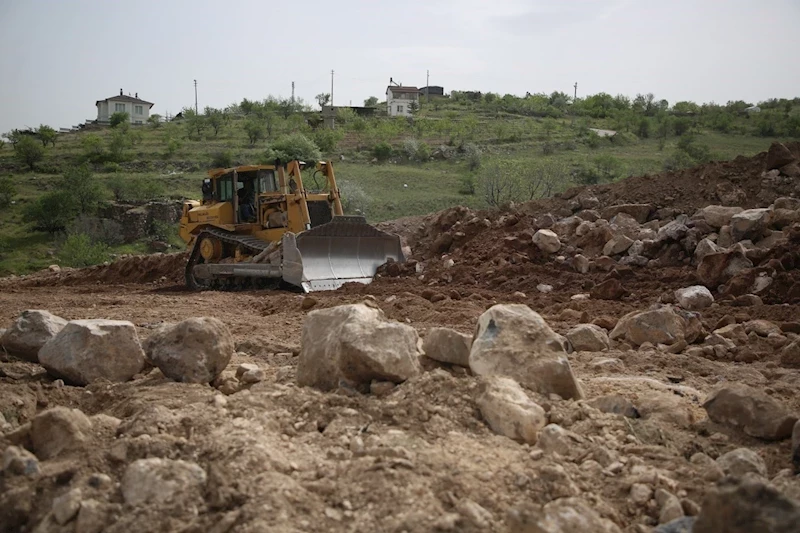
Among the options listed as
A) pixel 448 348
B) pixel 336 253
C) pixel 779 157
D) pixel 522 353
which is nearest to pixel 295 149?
pixel 336 253

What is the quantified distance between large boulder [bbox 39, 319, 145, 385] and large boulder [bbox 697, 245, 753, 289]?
8.02 m

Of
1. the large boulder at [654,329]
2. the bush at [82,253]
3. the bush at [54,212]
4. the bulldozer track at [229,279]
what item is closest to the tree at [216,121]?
the bush at [54,212]

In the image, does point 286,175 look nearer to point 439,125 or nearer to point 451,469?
point 451,469

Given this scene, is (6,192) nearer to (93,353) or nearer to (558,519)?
(93,353)

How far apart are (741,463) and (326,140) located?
46.9 metres

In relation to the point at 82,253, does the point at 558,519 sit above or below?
above

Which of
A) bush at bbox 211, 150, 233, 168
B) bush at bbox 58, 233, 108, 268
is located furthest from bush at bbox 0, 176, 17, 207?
bush at bbox 58, 233, 108, 268

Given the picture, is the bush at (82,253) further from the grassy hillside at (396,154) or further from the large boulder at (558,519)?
the large boulder at (558,519)

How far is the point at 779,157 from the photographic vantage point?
14.3 metres

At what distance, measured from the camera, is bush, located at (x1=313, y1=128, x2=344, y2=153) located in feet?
159

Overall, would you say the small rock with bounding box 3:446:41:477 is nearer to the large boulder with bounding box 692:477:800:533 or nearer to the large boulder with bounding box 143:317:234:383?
the large boulder with bounding box 143:317:234:383

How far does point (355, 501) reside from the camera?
8.93ft

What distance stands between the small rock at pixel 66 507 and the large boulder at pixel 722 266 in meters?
9.24

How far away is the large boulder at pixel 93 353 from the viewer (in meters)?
4.59
